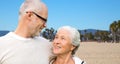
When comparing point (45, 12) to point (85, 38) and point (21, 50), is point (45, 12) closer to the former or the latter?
point (21, 50)

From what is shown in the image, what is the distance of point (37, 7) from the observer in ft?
11.4

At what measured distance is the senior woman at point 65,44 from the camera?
3.75m

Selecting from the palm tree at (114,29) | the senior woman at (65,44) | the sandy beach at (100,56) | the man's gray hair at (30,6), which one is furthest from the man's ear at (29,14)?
the palm tree at (114,29)

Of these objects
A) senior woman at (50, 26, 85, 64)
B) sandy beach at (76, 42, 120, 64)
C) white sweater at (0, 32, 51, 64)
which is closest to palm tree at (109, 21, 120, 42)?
sandy beach at (76, 42, 120, 64)

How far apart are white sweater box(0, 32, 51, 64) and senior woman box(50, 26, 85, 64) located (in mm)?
204

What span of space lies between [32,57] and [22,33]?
0.25 m

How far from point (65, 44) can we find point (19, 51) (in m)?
0.55

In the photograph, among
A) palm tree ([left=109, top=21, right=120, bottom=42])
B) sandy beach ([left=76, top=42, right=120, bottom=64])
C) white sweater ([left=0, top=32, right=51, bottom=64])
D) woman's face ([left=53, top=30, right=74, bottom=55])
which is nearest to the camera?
white sweater ([left=0, top=32, right=51, bottom=64])

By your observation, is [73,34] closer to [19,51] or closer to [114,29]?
[19,51]

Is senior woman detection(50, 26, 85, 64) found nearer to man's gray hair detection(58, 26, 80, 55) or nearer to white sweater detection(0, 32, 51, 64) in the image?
man's gray hair detection(58, 26, 80, 55)

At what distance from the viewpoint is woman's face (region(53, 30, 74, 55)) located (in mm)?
3730

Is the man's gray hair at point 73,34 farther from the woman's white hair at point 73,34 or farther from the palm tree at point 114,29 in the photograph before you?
the palm tree at point 114,29

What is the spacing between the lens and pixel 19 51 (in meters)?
3.45

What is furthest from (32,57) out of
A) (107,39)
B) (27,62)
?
(107,39)
